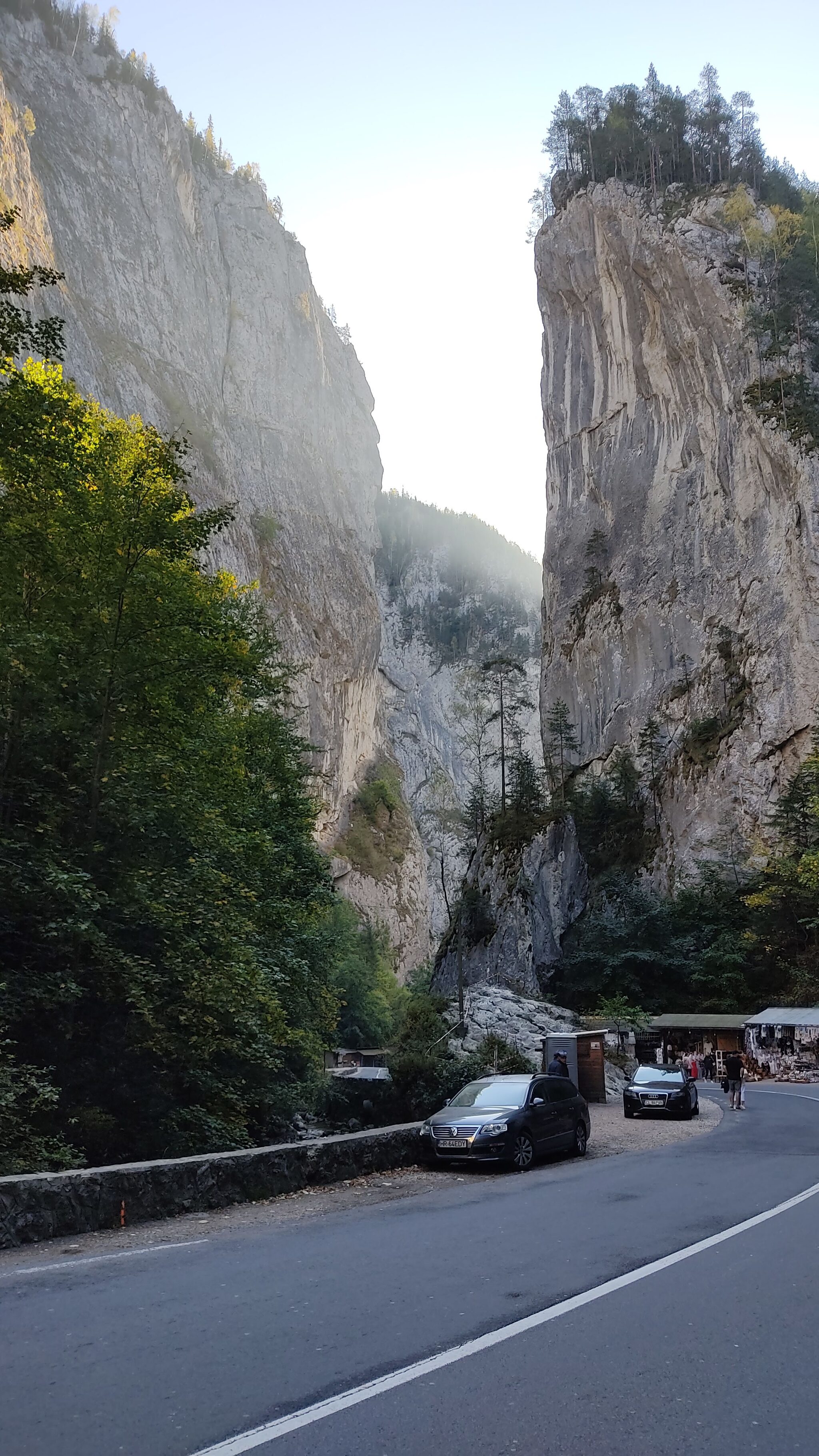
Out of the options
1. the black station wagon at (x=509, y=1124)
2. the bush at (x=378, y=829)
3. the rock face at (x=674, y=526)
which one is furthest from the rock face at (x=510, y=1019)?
the bush at (x=378, y=829)

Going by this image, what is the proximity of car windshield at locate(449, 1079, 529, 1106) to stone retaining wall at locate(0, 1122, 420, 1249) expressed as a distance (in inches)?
70.4

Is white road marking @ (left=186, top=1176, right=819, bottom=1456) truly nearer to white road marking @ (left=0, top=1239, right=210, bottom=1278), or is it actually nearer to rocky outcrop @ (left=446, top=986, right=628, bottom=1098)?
white road marking @ (left=0, top=1239, right=210, bottom=1278)

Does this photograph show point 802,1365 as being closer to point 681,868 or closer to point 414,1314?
point 414,1314

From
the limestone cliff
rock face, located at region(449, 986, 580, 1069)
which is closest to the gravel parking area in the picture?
rock face, located at region(449, 986, 580, 1069)

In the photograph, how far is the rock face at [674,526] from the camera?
54125 millimetres

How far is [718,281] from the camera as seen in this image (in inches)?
2453

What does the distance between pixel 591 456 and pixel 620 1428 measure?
249ft

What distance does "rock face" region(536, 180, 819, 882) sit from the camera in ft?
178

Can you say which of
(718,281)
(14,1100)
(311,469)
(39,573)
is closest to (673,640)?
(718,281)

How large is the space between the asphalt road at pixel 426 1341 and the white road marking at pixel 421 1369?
0.11ft

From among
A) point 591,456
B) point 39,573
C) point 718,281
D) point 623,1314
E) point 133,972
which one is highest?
point 718,281

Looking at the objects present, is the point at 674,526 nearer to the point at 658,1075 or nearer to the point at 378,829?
the point at 378,829

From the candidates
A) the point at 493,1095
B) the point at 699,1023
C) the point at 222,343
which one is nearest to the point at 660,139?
the point at 222,343

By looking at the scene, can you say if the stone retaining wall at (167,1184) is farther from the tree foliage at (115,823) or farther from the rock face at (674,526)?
the rock face at (674,526)
